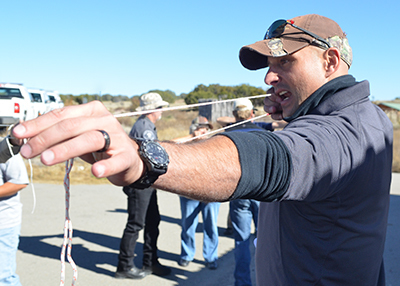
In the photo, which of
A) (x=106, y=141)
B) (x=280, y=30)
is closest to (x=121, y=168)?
(x=106, y=141)

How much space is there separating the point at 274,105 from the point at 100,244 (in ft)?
15.9

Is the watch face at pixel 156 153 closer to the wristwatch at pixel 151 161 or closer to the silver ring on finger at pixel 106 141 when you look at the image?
the wristwatch at pixel 151 161

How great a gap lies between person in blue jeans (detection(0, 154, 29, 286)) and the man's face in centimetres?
261

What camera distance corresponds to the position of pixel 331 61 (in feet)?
5.58

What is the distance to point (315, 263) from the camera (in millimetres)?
1491

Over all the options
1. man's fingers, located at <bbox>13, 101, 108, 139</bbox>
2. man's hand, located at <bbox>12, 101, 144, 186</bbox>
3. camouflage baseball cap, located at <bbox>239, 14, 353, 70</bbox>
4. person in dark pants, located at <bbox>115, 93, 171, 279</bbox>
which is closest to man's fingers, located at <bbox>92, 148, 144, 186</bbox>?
man's hand, located at <bbox>12, 101, 144, 186</bbox>

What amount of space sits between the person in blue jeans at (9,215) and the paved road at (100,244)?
160 cm

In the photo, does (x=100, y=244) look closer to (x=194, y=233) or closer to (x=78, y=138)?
(x=194, y=233)

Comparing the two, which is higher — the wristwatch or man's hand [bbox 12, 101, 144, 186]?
man's hand [bbox 12, 101, 144, 186]

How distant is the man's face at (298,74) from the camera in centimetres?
168

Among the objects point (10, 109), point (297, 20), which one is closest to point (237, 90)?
point (10, 109)

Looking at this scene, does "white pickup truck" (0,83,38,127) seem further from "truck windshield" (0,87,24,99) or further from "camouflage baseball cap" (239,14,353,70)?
"camouflage baseball cap" (239,14,353,70)

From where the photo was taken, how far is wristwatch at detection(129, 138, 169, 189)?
3.06 feet

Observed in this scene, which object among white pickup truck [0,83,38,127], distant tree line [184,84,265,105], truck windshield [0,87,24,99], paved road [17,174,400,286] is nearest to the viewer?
paved road [17,174,400,286]
